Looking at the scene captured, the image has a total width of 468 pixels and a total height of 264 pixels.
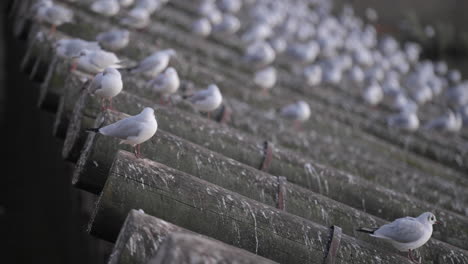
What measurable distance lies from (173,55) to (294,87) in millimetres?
2935

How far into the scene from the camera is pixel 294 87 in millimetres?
9062

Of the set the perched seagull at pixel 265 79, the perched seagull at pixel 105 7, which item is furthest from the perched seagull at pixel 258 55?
the perched seagull at pixel 105 7

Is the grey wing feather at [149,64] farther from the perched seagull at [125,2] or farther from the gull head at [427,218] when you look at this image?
the perched seagull at [125,2]

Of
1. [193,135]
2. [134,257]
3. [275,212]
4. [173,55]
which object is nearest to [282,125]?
[173,55]

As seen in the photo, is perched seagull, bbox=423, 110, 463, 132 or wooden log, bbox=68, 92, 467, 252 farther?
perched seagull, bbox=423, 110, 463, 132

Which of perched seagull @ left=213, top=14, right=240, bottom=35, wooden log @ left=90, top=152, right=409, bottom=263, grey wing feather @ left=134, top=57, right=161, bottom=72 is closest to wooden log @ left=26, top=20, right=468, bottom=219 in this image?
grey wing feather @ left=134, top=57, right=161, bottom=72

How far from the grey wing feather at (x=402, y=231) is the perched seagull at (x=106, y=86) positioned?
1.86 m

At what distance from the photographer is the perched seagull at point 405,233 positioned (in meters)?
3.77

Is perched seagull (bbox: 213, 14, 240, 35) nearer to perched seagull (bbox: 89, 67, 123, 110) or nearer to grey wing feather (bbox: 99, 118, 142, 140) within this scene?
→ perched seagull (bbox: 89, 67, 123, 110)

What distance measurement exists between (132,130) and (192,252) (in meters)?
1.44

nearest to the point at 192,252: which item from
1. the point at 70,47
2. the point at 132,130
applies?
the point at 132,130

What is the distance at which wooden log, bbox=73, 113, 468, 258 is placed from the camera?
3.53 meters

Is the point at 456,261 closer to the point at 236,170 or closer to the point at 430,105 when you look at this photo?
the point at 236,170

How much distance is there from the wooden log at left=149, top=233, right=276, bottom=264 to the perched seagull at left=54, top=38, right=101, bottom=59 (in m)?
3.35
